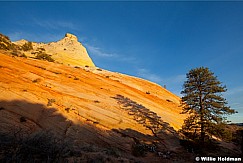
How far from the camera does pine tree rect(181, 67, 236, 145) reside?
686 inches

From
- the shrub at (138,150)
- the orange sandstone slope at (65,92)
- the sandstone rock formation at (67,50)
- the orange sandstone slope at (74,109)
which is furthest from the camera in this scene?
the sandstone rock formation at (67,50)

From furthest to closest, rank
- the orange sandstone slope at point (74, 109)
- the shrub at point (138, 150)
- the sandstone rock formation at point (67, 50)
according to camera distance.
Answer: the sandstone rock formation at point (67, 50), the orange sandstone slope at point (74, 109), the shrub at point (138, 150)

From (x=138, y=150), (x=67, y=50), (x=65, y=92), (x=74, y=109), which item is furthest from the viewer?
(x=67, y=50)

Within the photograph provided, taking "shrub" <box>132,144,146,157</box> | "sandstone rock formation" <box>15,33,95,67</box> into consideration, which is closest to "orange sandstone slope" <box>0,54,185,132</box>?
"shrub" <box>132,144,146,157</box>

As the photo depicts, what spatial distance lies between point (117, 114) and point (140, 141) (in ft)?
13.5

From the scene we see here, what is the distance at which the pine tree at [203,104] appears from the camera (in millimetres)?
17422

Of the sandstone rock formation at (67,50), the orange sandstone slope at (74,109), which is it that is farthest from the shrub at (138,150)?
the sandstone rock formation at (67,50)

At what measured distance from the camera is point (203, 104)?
1827 cm

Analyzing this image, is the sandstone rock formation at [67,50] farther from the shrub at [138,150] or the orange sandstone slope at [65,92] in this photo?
the shrub at [138,150]

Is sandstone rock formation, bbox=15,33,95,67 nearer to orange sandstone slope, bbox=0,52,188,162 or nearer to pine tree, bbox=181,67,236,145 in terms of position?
orange sandstone slope, bbox=0,52,188,162

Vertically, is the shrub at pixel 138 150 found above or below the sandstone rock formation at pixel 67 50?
below

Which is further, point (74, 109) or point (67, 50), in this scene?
point (67, 50)

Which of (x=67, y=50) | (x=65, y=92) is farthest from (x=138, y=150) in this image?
(x=67, y=50)

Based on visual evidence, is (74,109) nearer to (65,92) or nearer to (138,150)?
(65,92)
